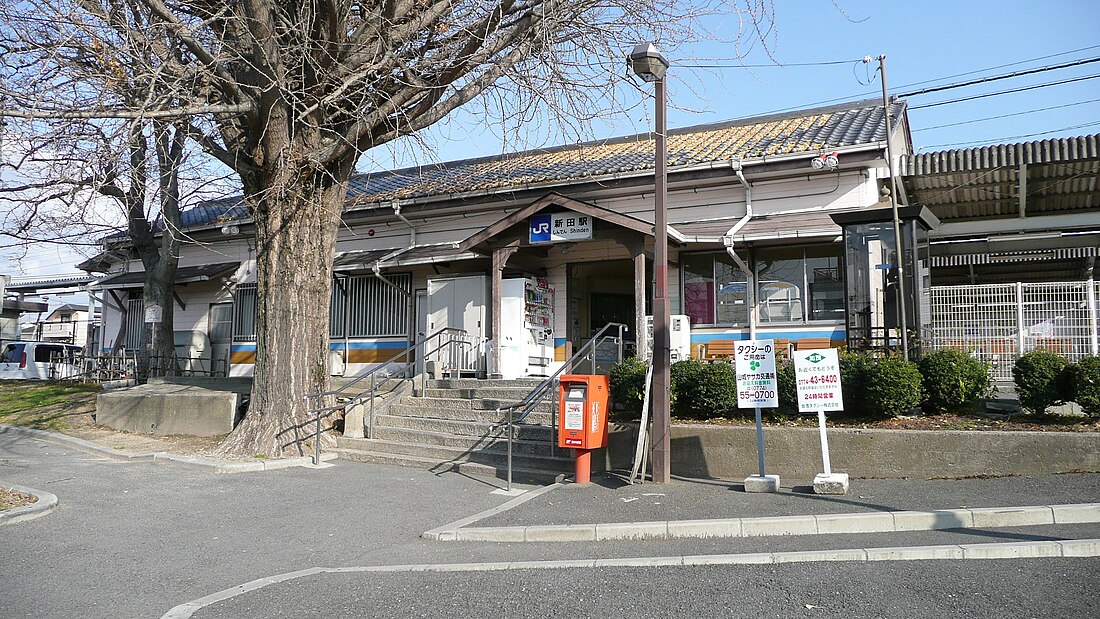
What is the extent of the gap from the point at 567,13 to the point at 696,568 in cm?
823

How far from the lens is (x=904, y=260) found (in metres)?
11.6

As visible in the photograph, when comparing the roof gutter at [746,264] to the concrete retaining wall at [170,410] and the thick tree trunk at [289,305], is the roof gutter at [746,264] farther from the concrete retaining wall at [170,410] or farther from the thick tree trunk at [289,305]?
the concrete retaining wall at [170,410]

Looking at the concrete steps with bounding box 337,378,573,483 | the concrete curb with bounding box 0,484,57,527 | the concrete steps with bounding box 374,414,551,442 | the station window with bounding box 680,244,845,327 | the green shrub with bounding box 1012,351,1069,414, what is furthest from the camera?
the station window with bounding box 680,244,845,327

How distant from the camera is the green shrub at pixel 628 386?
10797mm

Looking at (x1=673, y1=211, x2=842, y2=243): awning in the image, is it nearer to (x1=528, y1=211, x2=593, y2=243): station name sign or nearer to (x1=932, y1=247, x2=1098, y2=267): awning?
(x1=528, y1=211, x2=593, y2=243): station name sign

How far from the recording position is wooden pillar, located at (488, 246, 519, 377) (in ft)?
48.8

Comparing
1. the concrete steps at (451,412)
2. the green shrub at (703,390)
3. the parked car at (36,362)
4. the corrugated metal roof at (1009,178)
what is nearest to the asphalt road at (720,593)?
the green shrub at (703,390)

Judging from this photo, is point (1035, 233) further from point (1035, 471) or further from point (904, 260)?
point (1035, 471)

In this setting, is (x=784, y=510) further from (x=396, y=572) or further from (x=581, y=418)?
(x=396, y=572)

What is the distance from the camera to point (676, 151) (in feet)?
55.7

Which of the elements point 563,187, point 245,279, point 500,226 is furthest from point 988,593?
point 245,279

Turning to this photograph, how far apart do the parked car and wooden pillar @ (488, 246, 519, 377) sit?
1567 centimetres

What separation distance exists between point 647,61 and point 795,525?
17.6 feet

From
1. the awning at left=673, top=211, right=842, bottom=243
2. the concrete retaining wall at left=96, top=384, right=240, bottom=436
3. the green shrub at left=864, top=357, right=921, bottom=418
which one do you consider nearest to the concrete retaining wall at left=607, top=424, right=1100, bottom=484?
the green shrub at left=864, top=357, right=921, bottom=418
